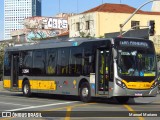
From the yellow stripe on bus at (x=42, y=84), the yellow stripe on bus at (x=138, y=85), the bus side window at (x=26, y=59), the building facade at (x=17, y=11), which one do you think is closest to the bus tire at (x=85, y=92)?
the yellow stripe on bus at (x=138, y=85)

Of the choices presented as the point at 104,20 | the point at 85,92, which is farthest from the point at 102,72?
the point at 104,20

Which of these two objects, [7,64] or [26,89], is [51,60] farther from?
[7,64]

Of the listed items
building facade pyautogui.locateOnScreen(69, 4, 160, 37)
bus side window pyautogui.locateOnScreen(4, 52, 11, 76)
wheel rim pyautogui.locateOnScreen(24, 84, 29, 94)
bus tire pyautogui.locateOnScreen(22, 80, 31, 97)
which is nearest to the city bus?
bus tire pyautogui.locateOnScreen(22, 80, 31, 97)

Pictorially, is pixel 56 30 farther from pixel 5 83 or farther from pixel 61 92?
pixel 61 92

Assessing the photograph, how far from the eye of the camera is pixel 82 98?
22.7 m

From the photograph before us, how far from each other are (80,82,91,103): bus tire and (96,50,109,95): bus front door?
0.73 meters

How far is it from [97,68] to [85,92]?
1.59 metres

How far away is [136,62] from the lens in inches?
837

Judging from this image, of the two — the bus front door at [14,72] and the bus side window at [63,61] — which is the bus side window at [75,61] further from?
the bus front door at [14,72]

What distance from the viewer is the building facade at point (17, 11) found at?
16662 centimetres

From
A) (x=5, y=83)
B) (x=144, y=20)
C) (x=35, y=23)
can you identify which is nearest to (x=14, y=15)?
(x=35, y=23)

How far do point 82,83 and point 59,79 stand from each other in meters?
2.24

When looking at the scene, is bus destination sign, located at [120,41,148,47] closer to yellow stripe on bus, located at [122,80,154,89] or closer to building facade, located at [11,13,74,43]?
yellow stripe on bus, located at [122,80,154,89]

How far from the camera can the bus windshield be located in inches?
824
